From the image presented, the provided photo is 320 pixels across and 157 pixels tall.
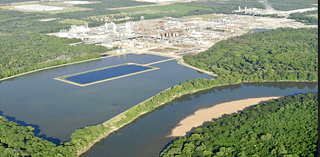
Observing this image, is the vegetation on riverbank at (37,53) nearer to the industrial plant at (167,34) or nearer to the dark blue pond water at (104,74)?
the industrial plant at (167,34)

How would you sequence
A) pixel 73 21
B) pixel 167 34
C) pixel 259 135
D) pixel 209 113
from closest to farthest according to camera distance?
pixel 259 135
pixel 209 113
pixel 167 34
pixel 73 21

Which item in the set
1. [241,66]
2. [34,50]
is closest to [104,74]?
[241,66]

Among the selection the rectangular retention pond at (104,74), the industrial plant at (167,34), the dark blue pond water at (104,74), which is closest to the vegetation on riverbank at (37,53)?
the industrial plant at (167,34)

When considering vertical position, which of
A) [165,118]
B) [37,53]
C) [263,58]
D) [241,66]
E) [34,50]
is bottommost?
[165,118]

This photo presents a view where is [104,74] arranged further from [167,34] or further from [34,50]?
[167,34]

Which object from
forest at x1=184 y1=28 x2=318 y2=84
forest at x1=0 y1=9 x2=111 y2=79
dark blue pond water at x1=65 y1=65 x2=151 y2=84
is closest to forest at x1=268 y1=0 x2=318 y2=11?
forest at x1=184 y1=28 x2=318 y2=84

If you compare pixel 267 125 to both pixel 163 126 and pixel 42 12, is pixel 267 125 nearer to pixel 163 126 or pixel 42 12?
pixel 163 126
